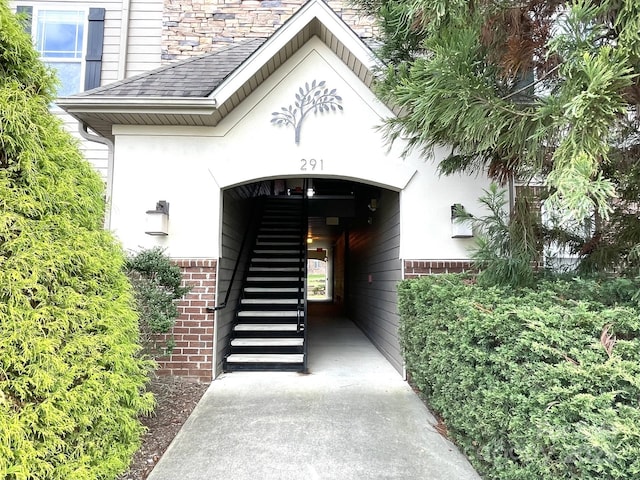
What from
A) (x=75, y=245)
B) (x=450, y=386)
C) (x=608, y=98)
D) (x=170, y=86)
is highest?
(x=170, y=86)

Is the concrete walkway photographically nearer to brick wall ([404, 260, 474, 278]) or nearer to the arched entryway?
the arched entryway

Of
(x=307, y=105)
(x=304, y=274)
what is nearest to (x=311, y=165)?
(x=307, y=105)

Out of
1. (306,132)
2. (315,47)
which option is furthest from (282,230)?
(315,47)

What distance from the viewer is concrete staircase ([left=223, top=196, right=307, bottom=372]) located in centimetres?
549

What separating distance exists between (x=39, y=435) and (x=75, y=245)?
104 cm

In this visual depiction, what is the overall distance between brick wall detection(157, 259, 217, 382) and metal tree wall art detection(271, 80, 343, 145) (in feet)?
7.27

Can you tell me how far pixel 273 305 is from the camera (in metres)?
6.54

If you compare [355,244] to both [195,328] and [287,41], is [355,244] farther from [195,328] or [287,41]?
[287,41]

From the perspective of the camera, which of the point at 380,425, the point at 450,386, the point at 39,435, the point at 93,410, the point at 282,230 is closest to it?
the point at 39,435

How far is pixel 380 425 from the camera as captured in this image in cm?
377

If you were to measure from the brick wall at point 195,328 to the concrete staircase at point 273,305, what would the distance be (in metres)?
0.50

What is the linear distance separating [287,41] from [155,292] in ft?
11.8

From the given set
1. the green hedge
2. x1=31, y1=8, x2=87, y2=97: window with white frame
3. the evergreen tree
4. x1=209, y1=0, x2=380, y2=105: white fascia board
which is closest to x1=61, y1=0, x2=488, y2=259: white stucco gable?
x1=209, y1=0, x2=380, y2=105: white fascia board

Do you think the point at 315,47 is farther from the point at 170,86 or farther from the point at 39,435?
the point at 39,435
